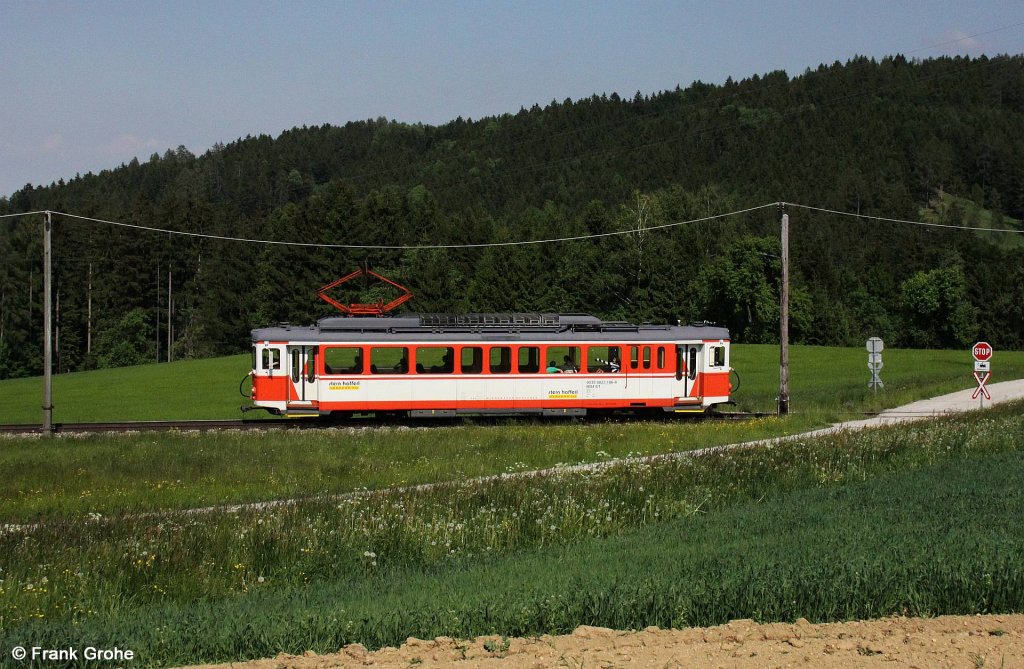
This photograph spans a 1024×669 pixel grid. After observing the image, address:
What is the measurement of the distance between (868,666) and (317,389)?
25.6 metres

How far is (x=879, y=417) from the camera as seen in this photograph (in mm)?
34156

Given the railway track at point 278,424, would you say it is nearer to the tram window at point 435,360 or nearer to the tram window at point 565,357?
the tram window at point 435,360

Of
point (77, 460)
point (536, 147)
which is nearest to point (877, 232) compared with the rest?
point (536, 147)

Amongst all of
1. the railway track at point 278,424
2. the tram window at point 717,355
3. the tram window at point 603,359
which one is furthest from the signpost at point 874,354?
the tram window at point 603,359

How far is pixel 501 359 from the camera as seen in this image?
32.2 meters

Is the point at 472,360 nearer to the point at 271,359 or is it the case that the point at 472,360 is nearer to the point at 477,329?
the point at 477,329

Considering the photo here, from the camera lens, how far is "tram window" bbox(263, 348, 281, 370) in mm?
31578

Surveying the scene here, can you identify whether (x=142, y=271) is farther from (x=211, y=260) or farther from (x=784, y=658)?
(x=784, y=658)

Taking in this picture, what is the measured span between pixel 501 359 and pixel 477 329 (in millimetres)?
1205

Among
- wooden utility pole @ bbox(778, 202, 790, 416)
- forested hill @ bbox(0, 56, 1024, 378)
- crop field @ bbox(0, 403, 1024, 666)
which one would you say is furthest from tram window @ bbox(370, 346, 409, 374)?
forested hill @ bbox(0, 56, 1024, 378)

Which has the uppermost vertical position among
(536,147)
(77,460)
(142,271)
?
(536,147)

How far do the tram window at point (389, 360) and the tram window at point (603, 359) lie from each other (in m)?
5.77

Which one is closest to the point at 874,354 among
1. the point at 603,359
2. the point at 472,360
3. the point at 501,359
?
the point at 603,359

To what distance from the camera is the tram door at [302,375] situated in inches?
1240
